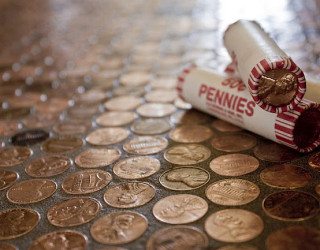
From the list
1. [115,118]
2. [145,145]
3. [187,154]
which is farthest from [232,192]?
[115,118]

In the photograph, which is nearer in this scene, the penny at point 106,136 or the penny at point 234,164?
the penny at point 234,164

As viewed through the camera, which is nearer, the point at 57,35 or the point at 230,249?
the point at 230,249

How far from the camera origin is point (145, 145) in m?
1.42

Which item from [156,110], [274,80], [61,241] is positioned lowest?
[61,241]

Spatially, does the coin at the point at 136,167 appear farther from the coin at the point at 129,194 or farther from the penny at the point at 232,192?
the penny at the point at 232,192

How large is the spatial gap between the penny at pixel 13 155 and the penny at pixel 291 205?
709mm

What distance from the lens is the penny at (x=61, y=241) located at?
1008mm

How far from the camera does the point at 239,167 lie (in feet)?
4.08

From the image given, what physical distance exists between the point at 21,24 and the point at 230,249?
8.34 feet

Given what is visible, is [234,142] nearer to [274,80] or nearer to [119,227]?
[274,80]

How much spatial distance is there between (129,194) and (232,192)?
242 mm

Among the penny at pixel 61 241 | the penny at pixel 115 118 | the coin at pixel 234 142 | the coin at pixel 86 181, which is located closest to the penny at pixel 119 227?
the penny at pixel 61 241

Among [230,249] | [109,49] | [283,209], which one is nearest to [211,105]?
[283,209]

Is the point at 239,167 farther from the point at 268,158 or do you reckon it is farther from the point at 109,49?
the point at 109,49
